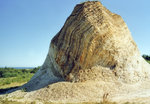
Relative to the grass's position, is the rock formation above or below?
above

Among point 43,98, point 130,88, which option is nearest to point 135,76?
point 130,88

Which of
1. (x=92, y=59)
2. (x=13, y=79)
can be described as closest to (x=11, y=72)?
(x=13, y=79)

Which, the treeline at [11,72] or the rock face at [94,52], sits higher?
the rock face at [94,52]

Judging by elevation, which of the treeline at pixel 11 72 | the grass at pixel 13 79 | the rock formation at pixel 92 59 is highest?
the rock formation at pixel 92 59

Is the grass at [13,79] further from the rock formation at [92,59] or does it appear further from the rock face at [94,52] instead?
the rock face at [94,52]

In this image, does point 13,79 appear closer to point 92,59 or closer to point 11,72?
point 11,72

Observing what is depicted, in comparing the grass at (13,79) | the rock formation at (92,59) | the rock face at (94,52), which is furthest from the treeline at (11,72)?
the rock face at (94,52)

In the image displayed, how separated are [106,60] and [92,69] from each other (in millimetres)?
1221

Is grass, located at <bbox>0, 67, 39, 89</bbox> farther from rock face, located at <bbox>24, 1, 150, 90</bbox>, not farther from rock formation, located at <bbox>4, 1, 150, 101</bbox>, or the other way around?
rock face, located at <bbox>24, 1, 150, 90</bbox>

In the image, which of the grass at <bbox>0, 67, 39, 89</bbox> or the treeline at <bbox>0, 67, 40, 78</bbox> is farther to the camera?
the treeline at <bbox>0, 67, 40, 78</bbox>

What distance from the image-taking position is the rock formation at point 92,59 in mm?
9320

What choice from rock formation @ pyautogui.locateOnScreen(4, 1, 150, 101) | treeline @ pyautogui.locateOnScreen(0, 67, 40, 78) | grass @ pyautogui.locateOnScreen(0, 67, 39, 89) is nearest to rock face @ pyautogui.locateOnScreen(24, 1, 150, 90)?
rock formation @ pyautogui.locateOnScreen(4, 1, 150, 101)

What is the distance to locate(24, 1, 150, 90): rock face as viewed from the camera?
10242mm

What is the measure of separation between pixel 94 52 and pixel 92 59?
1.69 ft
